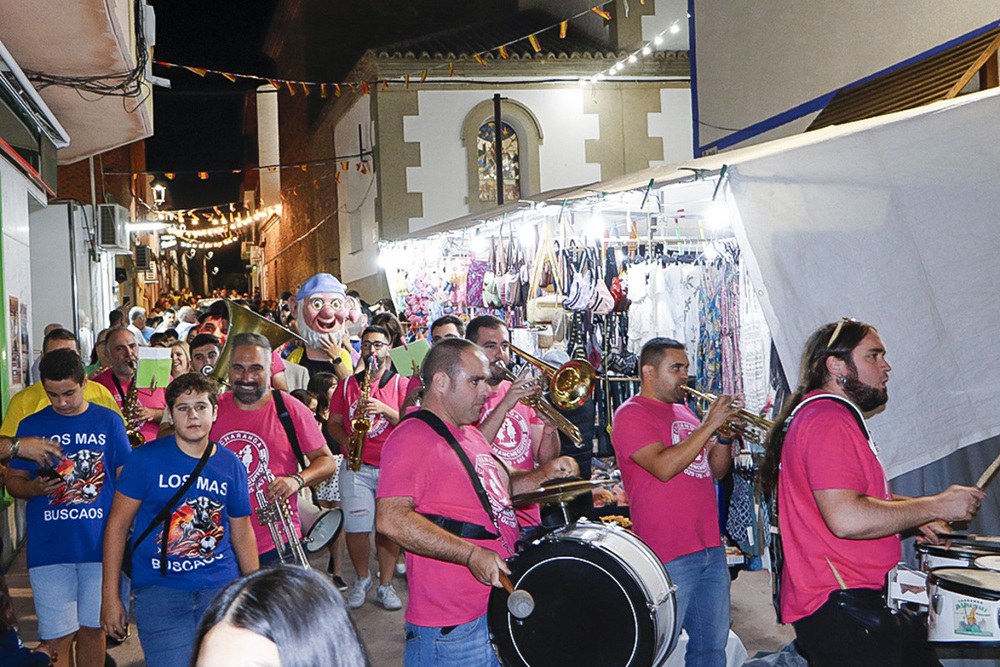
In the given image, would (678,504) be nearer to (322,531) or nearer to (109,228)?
(322,531)

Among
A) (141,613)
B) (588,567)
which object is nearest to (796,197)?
(588,567)

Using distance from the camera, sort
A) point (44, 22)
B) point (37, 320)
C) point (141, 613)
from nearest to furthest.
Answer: point (141, 613)
point (44, 22)
point (37, 320)

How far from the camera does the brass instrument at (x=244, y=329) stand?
6836mm

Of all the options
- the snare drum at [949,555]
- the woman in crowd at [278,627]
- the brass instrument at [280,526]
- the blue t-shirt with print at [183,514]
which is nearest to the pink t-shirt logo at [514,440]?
the brass instrument at [280,526]

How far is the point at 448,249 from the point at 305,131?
22153 mm

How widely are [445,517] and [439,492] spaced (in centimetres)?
9

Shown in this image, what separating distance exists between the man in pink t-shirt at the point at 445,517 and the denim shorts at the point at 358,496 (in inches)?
128

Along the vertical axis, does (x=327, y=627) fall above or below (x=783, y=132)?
below

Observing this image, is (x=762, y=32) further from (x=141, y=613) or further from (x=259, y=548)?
(x=141, y=613)

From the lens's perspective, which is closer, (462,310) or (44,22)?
(44,22)

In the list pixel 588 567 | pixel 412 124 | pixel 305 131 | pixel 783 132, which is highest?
pixel 305 131

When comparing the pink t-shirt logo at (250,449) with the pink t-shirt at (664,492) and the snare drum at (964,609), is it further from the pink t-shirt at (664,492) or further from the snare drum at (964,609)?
the snare drum at (964,609)

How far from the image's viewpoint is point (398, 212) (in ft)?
68.0

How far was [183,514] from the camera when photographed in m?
4.23
